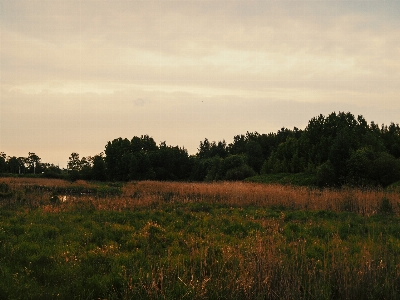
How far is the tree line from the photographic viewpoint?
31.4m

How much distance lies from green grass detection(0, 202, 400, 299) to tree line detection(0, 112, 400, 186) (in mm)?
18180

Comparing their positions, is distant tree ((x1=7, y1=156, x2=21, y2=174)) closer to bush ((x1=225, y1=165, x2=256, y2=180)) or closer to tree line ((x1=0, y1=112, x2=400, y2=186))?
tree line ((x1=0, y1=112, x2=400, y2=186))

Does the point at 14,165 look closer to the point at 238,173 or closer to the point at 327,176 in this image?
the point at 238,173

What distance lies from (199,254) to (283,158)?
53.8m

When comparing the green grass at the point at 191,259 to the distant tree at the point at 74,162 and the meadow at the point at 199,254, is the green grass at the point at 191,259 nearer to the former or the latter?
the meadow at the point at 199,254

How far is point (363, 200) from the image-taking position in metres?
18.2

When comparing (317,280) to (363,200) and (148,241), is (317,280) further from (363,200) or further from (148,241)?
(363,200)

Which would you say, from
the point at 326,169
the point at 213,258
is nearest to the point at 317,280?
the point at 213,258

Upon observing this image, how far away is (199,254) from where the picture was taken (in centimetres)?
892

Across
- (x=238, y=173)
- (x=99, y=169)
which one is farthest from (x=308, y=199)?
(x=99, y=169)

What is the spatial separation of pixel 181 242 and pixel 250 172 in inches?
1900

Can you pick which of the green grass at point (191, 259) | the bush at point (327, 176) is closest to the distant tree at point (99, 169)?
the bush at point (327, 176)

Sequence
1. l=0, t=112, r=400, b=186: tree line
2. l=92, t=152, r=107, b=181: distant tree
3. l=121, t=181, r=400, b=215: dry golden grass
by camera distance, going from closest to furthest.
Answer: l=121, t=181, r=400, b=215: dry golden grass < l=0, t=112, r=400, b=186: tree line < l=92, t=152, r=107, b=181: distant tree

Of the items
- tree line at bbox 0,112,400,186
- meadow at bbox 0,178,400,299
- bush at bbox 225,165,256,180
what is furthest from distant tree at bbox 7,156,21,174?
meadow at bbox 0,178,400,299
